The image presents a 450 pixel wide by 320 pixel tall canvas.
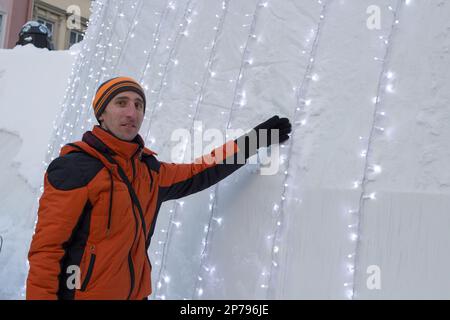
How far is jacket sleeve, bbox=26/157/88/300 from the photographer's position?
5.50ft

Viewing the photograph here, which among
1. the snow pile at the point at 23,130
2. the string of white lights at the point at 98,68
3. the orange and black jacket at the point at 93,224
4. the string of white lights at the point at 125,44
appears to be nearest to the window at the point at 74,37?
the snow pile at the point at 23,130

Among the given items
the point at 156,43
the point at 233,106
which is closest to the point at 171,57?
the point at 156,43

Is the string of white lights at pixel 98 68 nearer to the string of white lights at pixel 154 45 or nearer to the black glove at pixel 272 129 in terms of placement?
the string of white lights at pixel 154 45

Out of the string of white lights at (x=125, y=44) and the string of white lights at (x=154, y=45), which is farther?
the string of white lights at (x=125, y=44)

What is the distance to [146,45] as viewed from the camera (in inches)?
138

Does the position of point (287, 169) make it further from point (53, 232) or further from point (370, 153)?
point (53, 232)

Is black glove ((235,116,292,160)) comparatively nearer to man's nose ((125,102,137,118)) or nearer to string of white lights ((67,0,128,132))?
man's nose ((125,102,137,118))

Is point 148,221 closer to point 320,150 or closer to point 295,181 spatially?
point 295,181

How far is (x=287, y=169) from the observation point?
7.32ft

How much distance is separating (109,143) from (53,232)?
0.41m

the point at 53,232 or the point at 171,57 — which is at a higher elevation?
the point at 171,57

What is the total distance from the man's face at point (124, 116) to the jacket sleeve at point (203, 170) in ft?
0.90

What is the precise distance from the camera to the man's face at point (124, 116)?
193 cm

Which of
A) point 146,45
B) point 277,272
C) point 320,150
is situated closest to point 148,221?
point 277,272
